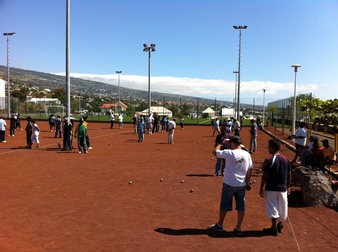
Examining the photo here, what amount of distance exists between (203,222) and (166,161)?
26.9 feet

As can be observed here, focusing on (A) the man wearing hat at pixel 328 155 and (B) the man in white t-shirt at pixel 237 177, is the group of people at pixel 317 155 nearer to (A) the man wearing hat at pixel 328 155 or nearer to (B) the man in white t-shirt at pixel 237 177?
(A) the man wearing hat at pixel 328 155

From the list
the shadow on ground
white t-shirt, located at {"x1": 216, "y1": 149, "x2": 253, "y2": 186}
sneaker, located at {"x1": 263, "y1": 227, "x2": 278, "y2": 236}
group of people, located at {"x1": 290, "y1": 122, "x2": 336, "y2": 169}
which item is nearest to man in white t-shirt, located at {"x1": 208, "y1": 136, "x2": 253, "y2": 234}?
white t-shirt, located at {"x1": 216, "y1": 149, "x2": 253, "y2": 186}

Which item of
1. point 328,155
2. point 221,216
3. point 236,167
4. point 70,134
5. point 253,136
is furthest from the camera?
point 70,134

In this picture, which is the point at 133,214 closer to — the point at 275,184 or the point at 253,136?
the point at 275,184

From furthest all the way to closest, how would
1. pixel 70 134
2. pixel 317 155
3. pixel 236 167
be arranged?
pixel 70 134 < pixel 317 155 < pixel 236 167

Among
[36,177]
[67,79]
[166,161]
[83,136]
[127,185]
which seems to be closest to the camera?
[127,185]

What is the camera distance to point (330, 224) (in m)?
6.83

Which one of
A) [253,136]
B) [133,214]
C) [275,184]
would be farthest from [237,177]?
[253,136]

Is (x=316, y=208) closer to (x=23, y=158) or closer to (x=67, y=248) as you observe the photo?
(x=67, y=248)

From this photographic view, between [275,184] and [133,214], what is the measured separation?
117 inches

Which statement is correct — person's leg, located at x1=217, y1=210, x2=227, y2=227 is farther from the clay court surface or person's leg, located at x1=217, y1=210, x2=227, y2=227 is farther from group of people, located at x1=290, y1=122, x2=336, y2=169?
group of people, located at x1=290, y1=122, x2=336, y2=169

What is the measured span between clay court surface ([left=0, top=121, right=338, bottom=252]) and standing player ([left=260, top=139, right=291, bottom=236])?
428 mm

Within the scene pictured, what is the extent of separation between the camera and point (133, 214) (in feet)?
23.9

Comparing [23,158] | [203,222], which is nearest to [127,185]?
[203,222]
